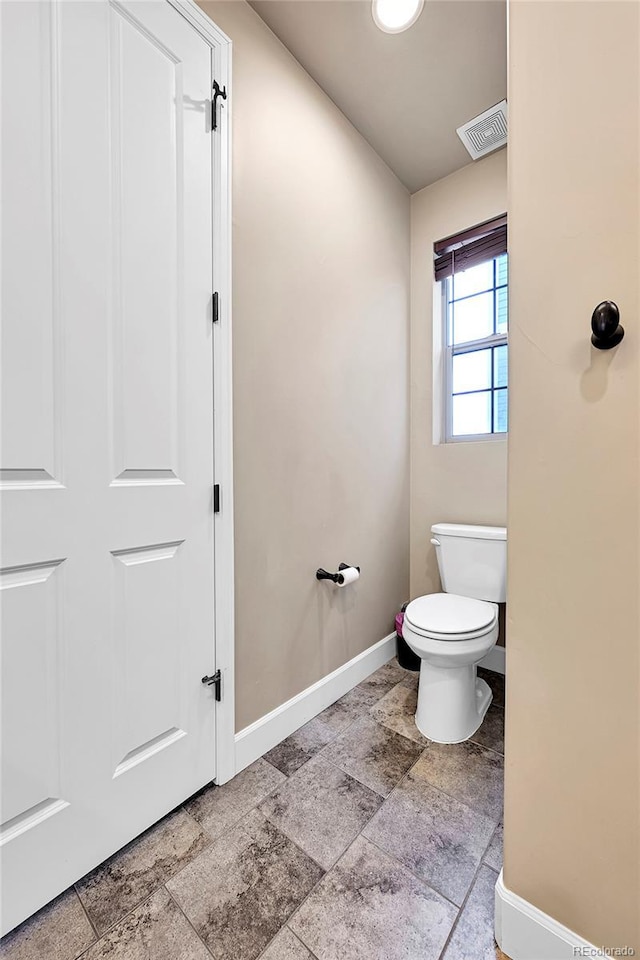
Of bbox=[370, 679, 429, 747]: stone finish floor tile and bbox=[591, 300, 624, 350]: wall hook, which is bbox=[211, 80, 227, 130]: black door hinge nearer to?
bbox=[591, 300, 624, 350]: wall hook

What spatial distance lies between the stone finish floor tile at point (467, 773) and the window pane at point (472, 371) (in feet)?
5.69

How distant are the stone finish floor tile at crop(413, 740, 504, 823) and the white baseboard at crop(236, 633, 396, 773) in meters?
0.45

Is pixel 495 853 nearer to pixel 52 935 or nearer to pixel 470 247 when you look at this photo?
pixel 52 935

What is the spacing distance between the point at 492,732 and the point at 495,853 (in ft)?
1.78

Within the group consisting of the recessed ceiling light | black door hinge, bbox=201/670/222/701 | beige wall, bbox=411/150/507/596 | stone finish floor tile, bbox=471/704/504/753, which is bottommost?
stone finish floor tile, bbox=471/704/504/753

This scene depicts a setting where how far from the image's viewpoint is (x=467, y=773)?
135 cm

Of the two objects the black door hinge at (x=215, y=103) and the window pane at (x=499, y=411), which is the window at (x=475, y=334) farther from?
the black door hinge at (x=215, y=103)

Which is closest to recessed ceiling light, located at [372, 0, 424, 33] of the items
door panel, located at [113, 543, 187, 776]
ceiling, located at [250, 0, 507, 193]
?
ceiling, located at [250, 0, 507, 193]

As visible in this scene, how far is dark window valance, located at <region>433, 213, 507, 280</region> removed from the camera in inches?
81.3

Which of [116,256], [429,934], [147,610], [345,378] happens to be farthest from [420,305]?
[429,934]

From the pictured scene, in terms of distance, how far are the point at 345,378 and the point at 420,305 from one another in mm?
865

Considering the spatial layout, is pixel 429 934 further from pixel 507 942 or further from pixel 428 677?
pixel 428 677

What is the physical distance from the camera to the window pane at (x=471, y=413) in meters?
2.20

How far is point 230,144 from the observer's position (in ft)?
4.21
